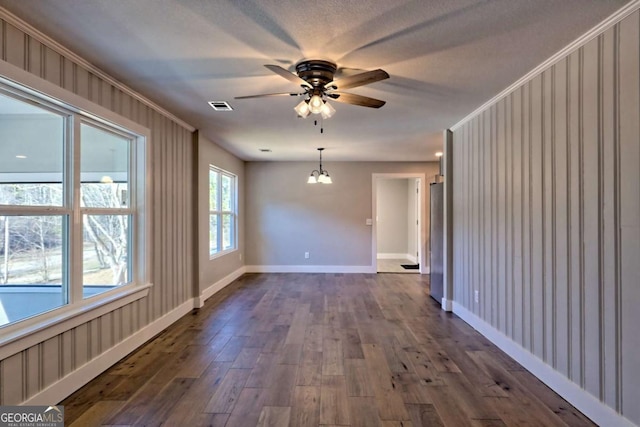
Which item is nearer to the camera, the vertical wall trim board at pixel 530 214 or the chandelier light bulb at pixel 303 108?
the chandelier light bulb at pixel 303 108

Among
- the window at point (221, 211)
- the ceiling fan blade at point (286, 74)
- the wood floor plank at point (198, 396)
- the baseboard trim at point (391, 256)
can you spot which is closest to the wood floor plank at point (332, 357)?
the wood floor plank at point (198, 396)

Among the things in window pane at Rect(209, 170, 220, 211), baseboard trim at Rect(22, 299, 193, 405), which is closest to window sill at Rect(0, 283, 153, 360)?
baseboard trim at Rect(22, 299, 193, 405)

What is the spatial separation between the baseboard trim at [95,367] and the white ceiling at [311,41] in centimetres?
221

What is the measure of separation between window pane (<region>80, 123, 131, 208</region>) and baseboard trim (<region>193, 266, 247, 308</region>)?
1.77m

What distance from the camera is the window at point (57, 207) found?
193cm

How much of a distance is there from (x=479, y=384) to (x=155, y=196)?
334 cm

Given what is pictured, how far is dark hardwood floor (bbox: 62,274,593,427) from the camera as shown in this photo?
1.98 metres

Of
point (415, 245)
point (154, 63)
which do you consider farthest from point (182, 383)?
point (415, 245)

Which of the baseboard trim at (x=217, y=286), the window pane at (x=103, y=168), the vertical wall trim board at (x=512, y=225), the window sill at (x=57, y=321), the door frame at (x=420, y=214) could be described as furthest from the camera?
the door frame at (x=420, y=214)

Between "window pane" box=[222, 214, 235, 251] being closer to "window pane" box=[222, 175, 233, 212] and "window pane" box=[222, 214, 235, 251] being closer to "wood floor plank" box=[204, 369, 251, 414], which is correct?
"window pane" box=[222, 175, 233, 212]

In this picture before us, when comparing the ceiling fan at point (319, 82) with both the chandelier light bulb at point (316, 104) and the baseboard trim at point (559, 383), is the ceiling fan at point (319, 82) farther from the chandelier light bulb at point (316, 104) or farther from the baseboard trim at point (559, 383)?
the baseboard trim at point (559, 383)

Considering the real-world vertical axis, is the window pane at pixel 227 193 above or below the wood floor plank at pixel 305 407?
A: above

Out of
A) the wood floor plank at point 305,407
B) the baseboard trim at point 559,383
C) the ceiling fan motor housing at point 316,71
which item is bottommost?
the wood floor plank at point 305,407

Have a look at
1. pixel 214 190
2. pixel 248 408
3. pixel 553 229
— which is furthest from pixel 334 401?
pixel 214 190
